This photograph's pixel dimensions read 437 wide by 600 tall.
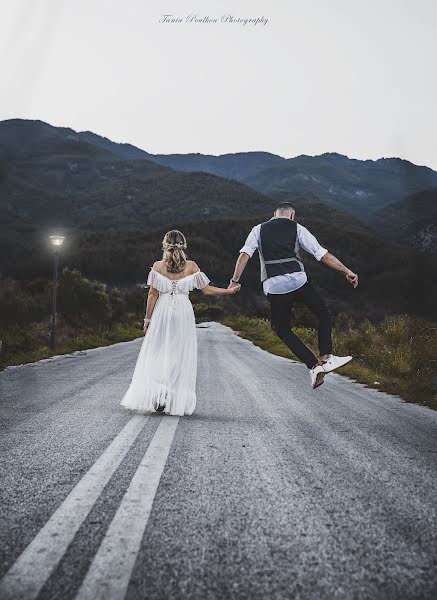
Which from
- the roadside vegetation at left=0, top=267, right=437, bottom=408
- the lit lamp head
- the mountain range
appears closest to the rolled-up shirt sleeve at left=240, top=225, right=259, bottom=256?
the roadside vegetation at left=0, top=267, right=437, bottom=408

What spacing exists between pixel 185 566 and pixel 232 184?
188995 mm

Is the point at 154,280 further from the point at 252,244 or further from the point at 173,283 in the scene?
the point at 252,244

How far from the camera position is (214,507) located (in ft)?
8.47

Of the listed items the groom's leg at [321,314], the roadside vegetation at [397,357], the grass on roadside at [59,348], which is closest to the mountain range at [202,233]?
the roadside vegetation at [397,357]

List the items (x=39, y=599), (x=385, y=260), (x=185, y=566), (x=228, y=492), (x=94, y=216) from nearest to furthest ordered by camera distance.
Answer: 1. (x=39, y=599)
2. (x=185, y=566)
3. (x=228, y=492)
4. (x=385, y=260)
5. (x=94, y=216)

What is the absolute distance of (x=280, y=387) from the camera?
888 centimetres

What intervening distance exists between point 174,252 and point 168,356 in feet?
4.04

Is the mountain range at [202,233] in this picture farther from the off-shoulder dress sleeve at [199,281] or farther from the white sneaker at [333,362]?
the off-shoulder dress sleeve at [199,281]

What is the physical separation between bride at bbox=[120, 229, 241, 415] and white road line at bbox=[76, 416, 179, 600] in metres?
2.27

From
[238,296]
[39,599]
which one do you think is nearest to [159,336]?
[39,599]

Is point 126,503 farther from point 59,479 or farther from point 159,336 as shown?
point 159,336

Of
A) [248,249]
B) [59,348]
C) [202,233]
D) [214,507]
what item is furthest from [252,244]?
[202,233]

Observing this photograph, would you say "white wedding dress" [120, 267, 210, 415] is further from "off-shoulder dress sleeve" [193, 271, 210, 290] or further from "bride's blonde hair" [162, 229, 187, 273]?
"bride's blonde hair" [162, 229, 187, 273]

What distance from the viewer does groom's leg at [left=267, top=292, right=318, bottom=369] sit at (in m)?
6.03
